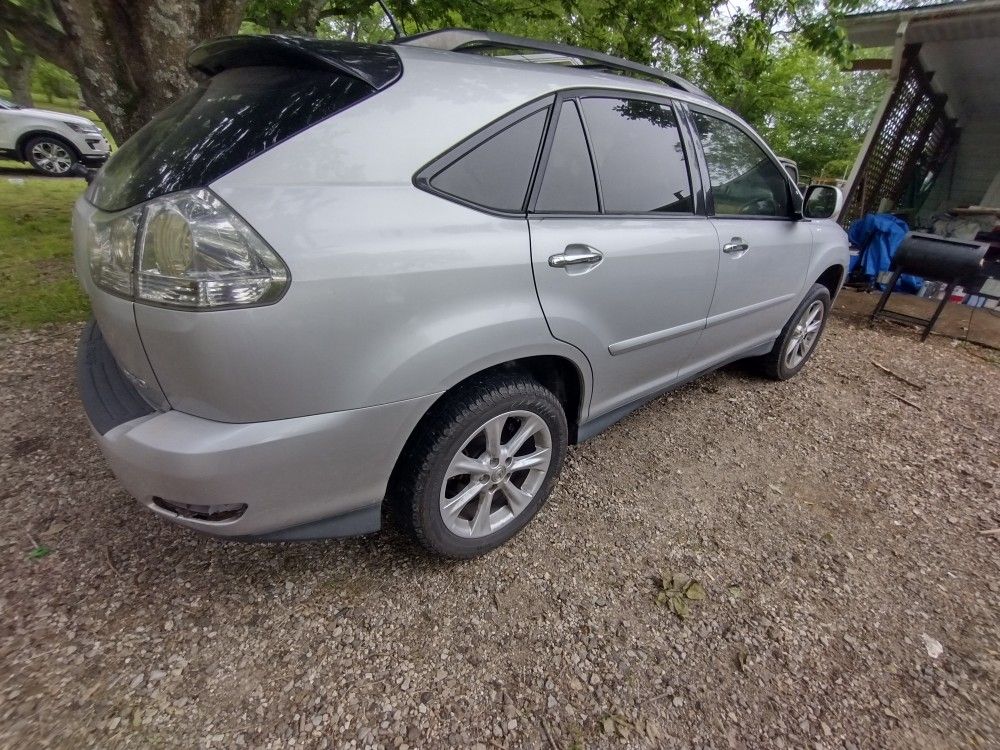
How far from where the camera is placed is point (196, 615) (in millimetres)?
1632

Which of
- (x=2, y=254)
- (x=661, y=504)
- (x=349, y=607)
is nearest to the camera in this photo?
(x=349, y=607)

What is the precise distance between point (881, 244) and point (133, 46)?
7.59 metres

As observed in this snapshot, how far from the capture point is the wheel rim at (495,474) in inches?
69.7

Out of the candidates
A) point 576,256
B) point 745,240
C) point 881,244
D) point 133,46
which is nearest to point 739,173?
point 745,240

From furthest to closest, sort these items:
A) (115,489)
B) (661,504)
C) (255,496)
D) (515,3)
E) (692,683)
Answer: (515,3)
(661,504)
(115,489)
(692,683)
(255,496)

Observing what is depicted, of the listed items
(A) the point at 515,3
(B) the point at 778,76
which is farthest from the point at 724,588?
(B) the point at 778,76

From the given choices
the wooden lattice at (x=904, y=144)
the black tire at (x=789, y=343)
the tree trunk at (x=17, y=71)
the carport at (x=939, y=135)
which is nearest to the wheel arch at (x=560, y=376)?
the black tire at (x=789, y=343)

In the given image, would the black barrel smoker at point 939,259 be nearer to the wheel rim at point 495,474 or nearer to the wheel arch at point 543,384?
the wheel arch at point 543,384

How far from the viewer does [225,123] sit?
1367 millimetres

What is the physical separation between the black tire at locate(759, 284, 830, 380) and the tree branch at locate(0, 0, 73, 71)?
5.22 meters

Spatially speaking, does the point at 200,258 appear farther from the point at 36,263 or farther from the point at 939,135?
the point at 939,135

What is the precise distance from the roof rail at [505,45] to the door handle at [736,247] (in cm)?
90

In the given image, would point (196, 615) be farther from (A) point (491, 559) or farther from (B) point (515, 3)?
(B) point (515, 3)

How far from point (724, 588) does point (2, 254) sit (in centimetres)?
617
